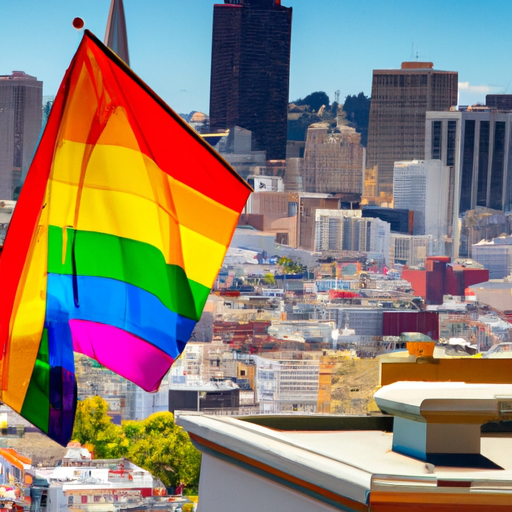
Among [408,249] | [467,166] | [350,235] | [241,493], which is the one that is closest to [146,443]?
[241,493]


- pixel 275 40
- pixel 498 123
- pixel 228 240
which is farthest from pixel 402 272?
pixel 228 240

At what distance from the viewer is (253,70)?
88375mm

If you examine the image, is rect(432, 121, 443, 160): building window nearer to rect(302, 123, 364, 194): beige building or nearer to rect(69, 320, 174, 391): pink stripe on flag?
rect(302, 123, 364, 194): beige building

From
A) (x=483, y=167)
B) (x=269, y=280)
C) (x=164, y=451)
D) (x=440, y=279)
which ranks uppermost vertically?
(x=483, y=167)

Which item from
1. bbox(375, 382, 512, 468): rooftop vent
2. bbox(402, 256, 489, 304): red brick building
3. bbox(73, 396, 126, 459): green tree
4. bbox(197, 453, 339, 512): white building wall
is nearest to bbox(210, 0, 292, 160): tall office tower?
bbox(402, 256, 489, 304): red brick building

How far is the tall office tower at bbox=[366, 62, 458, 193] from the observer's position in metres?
85.9

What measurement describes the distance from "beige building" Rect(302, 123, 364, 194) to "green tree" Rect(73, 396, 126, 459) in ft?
186

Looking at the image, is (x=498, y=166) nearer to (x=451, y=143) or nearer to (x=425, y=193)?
(x=451, y=143)

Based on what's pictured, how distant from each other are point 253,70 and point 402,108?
10831 mm

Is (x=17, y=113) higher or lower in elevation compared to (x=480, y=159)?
higher

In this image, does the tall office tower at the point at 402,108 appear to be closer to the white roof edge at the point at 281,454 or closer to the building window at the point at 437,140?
the building window at the point at 437,140

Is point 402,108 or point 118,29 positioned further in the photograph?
point 402,108

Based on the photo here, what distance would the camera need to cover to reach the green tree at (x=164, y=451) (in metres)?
24.3

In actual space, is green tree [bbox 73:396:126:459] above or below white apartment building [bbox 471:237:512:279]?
below
